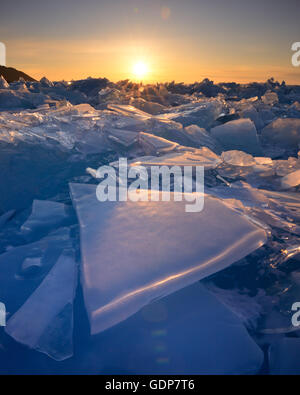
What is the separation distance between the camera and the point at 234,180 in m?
1.68

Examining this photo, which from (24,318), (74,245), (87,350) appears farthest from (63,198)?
(87,350)

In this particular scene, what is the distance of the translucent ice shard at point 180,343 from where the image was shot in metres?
0.68

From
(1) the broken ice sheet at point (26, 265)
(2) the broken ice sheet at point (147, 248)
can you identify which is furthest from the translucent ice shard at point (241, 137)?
(1) the broken ice sheet at point (26, 265)

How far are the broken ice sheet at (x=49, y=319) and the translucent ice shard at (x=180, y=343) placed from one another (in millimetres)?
84

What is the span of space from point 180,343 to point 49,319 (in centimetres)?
36

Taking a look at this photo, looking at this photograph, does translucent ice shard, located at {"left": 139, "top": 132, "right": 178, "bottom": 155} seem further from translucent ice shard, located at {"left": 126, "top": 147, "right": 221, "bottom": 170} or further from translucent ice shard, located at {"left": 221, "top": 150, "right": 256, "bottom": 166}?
translucent ice shard, located at {"left": 221, "top": 150, "right": 256, "bottom": 166}

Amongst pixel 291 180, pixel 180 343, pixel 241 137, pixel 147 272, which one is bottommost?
pixel 180 343

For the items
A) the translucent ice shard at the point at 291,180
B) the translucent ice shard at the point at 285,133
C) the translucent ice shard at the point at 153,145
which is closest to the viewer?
the translucent ice shard at the point at 291,180

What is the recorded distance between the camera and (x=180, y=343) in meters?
0.71

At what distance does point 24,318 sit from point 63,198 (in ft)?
2.39

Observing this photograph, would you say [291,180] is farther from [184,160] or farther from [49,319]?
[49,319]

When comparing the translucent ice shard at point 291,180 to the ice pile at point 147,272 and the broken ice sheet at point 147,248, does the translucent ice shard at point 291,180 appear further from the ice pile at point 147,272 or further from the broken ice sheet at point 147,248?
the broken ice sheet at point 147,248

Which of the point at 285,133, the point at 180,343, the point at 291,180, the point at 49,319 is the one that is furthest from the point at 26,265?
the point at 285,133
